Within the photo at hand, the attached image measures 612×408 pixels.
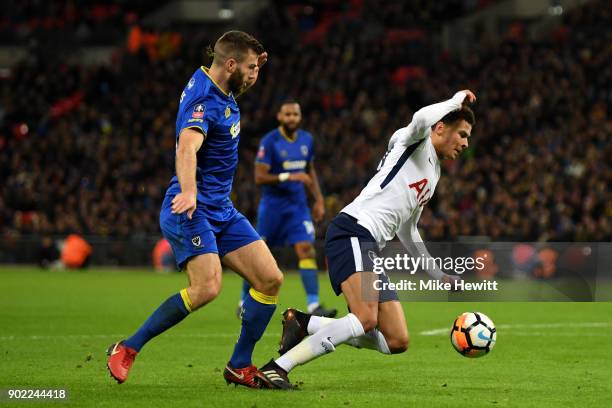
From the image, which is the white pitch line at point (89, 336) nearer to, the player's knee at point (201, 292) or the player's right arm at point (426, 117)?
the player's knee at point (201, 292)

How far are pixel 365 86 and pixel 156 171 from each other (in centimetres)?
639

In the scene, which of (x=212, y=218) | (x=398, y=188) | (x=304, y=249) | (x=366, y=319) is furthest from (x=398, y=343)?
(x=304, y=249)

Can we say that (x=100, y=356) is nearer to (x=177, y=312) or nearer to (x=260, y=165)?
(x=177, y=312)

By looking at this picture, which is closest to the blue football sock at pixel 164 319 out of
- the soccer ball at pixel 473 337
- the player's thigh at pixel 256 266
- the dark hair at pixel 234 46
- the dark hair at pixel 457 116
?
the player's thigh at pixel 256 266

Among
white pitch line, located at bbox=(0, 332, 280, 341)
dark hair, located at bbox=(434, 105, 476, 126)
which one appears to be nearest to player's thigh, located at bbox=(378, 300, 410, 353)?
dark hair, located at bbox=(434, 105, 476, 126)

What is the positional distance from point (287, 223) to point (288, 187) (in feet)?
1.60

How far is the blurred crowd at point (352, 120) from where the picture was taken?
24719 mm

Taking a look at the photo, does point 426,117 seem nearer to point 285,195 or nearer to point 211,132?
point 211,132

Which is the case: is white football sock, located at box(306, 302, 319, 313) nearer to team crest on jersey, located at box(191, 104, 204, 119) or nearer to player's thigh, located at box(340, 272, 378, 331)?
player's thigh, located at box(340, 272, 378, 331)

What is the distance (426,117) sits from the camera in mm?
7480

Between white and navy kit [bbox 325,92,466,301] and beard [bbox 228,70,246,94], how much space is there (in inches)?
46.7

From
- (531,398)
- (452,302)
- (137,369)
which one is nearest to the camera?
(531,398)

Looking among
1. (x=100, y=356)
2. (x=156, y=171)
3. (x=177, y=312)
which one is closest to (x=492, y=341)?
(x=177, y=312)

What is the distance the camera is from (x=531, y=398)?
7.52 m
